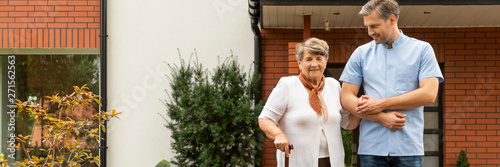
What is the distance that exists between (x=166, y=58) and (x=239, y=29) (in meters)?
0.97

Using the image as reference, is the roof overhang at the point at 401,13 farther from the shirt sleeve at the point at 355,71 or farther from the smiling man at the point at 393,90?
the smiling man at the point at 393,90

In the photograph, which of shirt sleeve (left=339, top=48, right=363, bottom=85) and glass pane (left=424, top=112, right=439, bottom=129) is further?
glass pane (left=424, top=112, right=439, bottom=129)

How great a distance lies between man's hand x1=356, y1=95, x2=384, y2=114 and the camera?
2648mm

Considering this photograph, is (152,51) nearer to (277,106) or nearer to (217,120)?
(217,120)

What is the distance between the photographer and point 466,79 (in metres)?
6.50

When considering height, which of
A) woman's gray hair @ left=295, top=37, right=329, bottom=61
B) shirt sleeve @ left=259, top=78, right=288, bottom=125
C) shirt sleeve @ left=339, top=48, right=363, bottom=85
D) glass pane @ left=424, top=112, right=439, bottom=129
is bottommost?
glass pane @ left=424, top=112, right=439, bottom=129

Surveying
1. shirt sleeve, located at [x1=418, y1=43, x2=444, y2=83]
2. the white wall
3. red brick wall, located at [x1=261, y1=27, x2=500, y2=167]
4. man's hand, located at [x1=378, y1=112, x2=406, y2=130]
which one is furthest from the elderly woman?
the white wall

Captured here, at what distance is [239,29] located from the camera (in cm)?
673

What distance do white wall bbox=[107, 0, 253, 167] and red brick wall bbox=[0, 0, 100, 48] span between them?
0.29m

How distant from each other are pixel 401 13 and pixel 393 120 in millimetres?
3391

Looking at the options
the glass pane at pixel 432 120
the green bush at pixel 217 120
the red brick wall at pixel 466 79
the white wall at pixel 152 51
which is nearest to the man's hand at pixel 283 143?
the green bush at pixel 217 120

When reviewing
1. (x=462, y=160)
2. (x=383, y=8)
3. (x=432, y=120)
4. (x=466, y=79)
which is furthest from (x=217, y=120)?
(x=383, y=8)

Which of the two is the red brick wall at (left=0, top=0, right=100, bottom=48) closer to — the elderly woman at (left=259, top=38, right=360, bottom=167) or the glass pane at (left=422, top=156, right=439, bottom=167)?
the glass pane at (left=422, top=156, right=439, bottom=167)

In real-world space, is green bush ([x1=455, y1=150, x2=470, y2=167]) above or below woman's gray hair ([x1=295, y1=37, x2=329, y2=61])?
below
